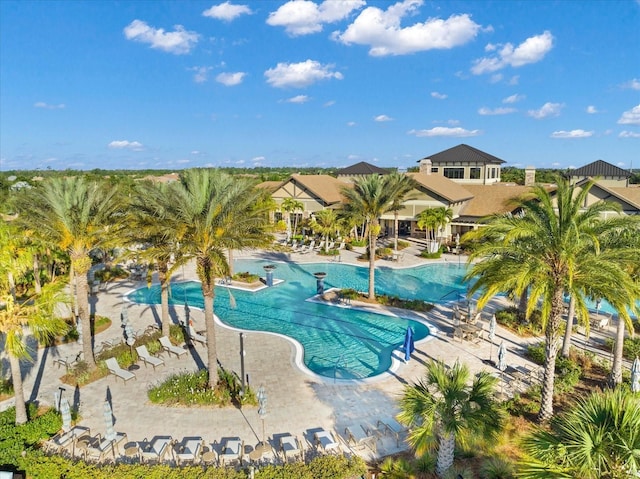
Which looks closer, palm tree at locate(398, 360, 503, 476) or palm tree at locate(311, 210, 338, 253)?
palm tree at locate(398, 360, 503, 476)

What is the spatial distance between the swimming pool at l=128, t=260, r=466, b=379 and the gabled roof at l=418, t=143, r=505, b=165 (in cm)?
2454

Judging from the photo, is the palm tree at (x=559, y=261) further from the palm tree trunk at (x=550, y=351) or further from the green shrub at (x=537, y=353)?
the green shrub at (x=537, y=353)

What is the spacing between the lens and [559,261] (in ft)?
35.4

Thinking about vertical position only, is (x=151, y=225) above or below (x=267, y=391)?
above

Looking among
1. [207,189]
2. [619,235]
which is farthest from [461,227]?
[207,189]

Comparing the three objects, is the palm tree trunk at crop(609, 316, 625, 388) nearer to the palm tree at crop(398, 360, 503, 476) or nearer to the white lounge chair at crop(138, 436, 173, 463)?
the palm tree at crop(398, 360, 503, 476)

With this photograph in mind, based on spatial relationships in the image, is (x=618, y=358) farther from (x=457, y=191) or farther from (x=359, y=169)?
(x=359, y=169)

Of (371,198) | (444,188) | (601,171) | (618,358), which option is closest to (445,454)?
(618,358)

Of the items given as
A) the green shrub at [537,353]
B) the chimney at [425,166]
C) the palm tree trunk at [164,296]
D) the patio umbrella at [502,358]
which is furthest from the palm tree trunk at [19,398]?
the chimney at [425,166]

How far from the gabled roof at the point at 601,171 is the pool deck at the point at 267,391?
3318cm

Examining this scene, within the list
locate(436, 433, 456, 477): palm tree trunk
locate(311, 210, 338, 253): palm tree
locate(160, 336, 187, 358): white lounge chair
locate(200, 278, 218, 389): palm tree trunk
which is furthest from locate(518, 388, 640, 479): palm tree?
locate(311, 210, 338, 253): palm tree

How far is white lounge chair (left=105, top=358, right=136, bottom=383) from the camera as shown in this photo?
565 inches

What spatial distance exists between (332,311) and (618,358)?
1245 centimetres

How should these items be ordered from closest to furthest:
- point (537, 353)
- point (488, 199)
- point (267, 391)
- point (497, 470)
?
point (497, 470), point (267, 391), point (537, 353), point (488, 199)
